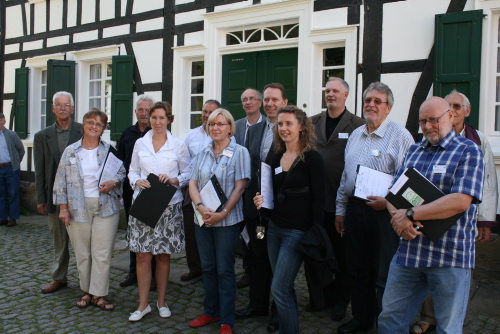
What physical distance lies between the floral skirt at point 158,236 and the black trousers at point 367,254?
139cm

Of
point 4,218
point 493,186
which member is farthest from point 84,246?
point 4,218

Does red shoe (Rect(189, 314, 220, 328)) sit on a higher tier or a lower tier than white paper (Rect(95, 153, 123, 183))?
lower

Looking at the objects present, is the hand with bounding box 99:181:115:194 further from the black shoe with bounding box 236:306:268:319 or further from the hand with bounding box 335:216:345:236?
the hand with bounding box 335:216:345:236

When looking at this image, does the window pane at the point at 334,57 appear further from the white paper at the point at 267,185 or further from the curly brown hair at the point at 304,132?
the white paper at the point at 267,185

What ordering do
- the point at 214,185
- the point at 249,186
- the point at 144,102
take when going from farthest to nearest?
the point at 144,102, the point at 249,186, the point at 214,185

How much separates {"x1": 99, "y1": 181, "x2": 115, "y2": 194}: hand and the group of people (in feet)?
0.04

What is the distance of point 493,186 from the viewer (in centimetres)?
345

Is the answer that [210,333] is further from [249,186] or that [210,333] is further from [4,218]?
[4,218]

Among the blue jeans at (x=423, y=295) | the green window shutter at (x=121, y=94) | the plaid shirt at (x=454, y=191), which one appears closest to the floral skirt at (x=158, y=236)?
the blue jeans at (x=423, y=295)

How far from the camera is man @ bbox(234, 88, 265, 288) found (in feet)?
14.0

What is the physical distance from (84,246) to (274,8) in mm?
4082

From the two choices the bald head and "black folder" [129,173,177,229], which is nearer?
the bald head

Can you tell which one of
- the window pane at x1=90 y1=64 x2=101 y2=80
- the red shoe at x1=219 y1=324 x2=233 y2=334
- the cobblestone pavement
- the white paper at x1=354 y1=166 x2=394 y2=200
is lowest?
the cobblestone pavement

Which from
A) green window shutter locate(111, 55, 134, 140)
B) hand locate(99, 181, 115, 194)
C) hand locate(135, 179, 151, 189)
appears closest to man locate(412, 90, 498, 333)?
hand locate(135, 179, 151, 189)
